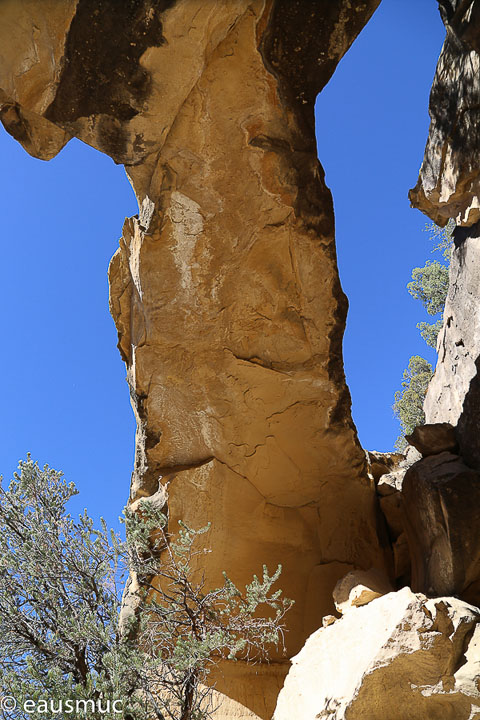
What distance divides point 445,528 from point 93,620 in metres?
2.44

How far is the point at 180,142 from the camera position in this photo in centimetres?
512

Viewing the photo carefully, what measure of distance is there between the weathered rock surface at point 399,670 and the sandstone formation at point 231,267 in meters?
1.33

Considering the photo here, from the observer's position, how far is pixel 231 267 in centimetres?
542

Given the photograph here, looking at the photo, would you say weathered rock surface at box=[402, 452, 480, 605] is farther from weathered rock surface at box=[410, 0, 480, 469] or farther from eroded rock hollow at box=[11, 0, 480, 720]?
weathered rock surface at box=[410, 0, 480, 469]

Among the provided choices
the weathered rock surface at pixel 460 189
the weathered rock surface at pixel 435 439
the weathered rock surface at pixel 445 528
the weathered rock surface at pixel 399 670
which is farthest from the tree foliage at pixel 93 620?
the weathered rock surface at pixel 460 189

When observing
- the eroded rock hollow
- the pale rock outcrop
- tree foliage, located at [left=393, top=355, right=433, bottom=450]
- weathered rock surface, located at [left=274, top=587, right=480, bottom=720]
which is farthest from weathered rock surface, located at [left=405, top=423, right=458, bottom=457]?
tree foliage, located at [left=393, top=355, right=433, bottom=450]

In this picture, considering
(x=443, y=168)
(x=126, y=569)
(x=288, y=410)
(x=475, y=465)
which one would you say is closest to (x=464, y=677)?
(x=475, y=465)

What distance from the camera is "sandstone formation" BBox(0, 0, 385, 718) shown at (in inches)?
187

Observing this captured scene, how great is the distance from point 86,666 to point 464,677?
7.49 feet

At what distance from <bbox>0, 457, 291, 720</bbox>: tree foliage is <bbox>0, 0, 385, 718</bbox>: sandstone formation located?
1.99 feet

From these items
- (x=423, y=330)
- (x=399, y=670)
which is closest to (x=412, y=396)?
(x=423, y=330)

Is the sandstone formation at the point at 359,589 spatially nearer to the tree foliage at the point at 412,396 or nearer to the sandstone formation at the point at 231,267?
the sandstone formation at the point at 231,267

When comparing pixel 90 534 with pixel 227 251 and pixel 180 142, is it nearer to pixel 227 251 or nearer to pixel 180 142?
pixel 227 251

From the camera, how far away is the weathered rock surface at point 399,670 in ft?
11.4
